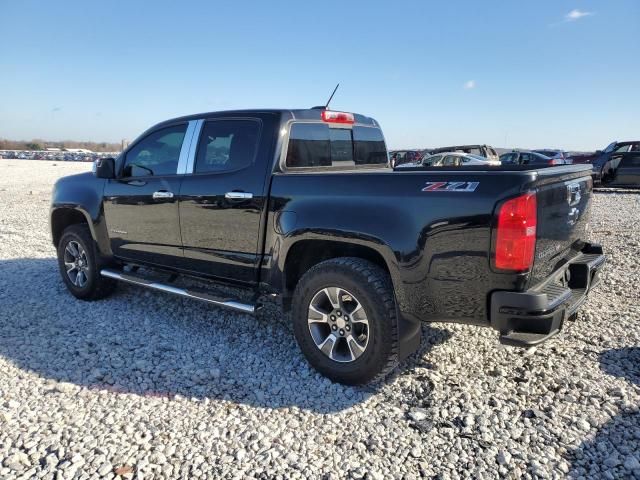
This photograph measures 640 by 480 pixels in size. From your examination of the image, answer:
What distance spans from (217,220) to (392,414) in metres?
2.04

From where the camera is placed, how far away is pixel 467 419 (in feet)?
9.52

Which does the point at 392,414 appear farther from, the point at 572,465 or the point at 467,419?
the point at 572,465

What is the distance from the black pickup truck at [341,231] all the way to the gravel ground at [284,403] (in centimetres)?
41

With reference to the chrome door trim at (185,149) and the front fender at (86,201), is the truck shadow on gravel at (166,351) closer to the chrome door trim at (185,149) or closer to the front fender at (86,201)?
the front fender at (86,201)

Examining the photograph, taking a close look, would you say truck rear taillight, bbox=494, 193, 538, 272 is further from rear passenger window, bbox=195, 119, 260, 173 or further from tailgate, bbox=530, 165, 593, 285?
rear passenger window, bbox=195, 119, 260, 173

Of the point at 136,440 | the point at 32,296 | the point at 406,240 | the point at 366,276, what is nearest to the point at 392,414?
the point at 366,276

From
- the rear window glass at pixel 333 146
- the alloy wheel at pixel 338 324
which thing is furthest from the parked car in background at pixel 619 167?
the alloy wheel at pixel 338 324

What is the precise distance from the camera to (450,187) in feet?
8.96

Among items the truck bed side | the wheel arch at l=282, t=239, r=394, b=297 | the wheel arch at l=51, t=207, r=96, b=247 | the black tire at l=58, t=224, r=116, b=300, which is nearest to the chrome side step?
the black tire at l=58, t=224, r=116, b=300

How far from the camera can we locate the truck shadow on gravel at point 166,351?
10.8ft

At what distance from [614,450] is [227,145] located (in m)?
3.36

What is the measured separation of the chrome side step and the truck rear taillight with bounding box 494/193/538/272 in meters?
1.87

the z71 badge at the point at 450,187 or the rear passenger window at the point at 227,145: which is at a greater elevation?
the rear passenger window at the point at 227,145

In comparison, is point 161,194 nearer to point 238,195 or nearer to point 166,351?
point 238,195
